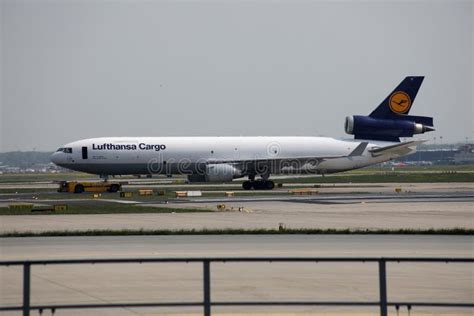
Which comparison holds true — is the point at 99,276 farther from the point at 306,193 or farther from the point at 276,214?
the point at 306,193

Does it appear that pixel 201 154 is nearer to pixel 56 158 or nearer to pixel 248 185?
pixel 248 185

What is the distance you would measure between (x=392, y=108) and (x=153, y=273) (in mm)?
56487

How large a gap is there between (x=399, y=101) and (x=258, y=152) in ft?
44.9

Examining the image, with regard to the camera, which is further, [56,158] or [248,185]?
[56,158]

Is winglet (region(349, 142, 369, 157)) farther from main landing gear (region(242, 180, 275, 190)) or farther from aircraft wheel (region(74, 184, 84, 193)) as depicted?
aircraft wheel (region(74, 184, 84, 193))

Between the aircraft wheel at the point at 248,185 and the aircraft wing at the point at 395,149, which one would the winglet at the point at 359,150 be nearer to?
the aircraft wing at the point at 395,149

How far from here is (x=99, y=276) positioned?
1795 cm

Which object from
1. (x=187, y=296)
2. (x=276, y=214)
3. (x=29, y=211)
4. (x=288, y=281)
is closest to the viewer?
(x=187, y=296)

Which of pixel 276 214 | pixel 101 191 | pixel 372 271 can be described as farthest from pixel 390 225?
pixel 101 191

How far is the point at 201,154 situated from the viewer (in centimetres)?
6862

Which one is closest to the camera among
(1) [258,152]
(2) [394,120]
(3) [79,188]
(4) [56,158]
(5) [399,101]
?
(3) [79,188]

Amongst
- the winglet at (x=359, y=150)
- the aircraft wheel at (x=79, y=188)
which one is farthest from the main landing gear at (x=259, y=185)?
the aircraft wheel at (x=79, y=188)

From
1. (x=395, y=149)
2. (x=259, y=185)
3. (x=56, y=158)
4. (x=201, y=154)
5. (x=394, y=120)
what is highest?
(x=394, y=120)

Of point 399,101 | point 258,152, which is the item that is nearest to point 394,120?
point 399,101
